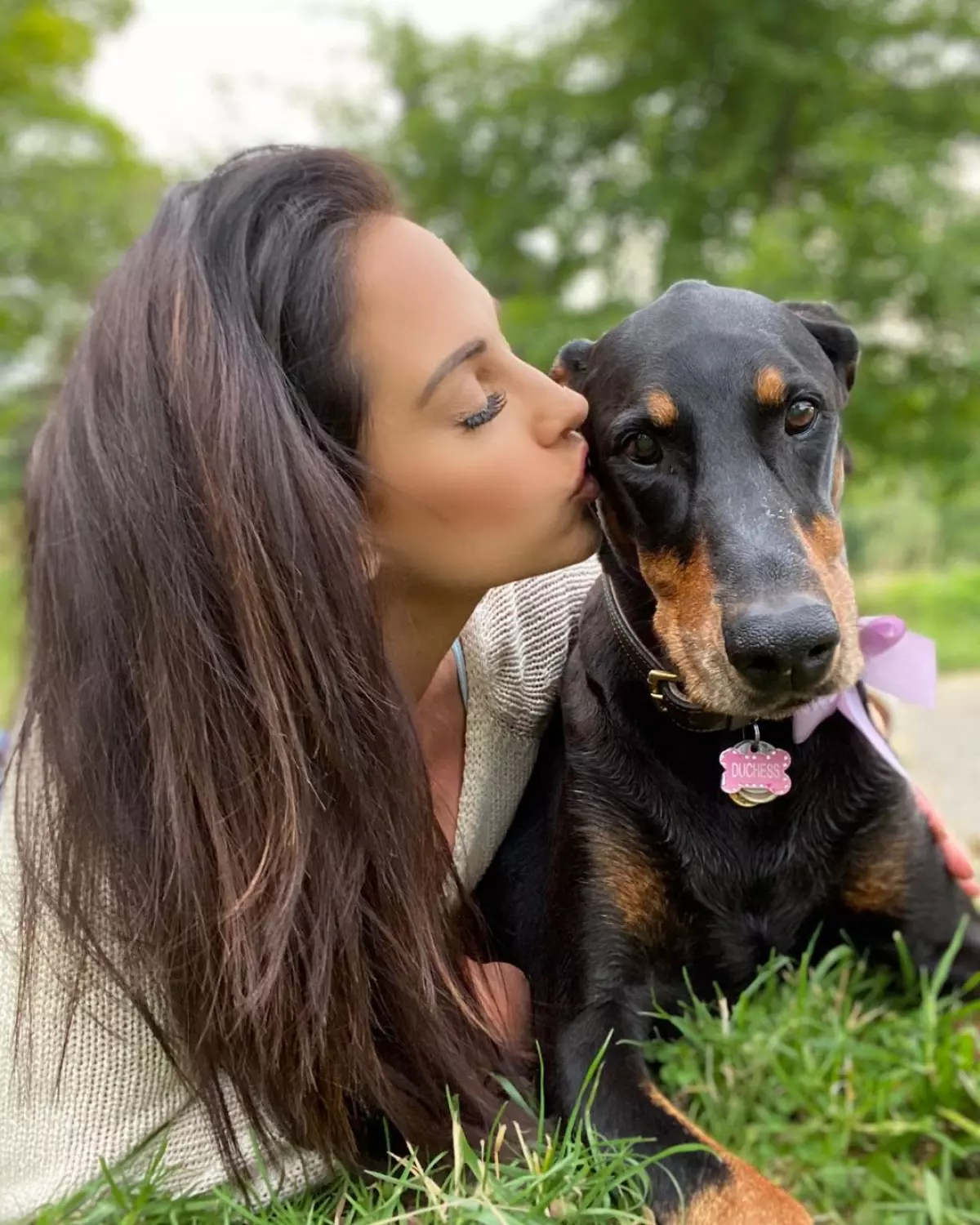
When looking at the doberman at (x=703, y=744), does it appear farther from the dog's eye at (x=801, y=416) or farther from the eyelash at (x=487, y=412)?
the eyelash at (x=487, y=412)

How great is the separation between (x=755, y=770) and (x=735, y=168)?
6981mm

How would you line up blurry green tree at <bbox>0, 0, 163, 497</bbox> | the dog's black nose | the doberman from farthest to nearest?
blurry green tree at <bbox>0, 0, 163, 497</bbox> < the doberman < the dog's black nose

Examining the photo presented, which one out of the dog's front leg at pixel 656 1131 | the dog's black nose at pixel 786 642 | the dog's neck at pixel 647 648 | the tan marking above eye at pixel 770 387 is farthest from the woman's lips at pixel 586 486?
the dog's front leg at pixel 656 1131

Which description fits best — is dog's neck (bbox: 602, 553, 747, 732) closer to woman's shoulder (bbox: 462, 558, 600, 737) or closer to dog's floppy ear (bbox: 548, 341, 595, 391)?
woman's shoulder (bbox: 462, 558, 600, 737)

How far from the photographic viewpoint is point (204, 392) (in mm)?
1641

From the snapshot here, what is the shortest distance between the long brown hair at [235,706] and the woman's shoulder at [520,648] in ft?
1.24

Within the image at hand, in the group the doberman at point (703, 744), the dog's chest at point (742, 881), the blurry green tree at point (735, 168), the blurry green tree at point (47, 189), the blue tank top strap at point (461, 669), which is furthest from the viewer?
the blurry green tree at point (47, 189)

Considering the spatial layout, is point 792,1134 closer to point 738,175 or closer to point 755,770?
point 755,770

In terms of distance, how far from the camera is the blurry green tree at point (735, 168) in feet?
21.9

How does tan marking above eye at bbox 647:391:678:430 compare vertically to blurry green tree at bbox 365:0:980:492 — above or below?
below

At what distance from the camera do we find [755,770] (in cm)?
178

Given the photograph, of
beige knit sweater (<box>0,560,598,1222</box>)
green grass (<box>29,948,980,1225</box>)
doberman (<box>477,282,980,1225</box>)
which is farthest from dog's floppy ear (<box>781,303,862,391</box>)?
beige knit sweater (<box>0,560,598,1222</box>)

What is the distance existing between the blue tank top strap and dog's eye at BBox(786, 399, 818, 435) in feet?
2.78

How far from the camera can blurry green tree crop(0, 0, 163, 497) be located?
35.3ft
